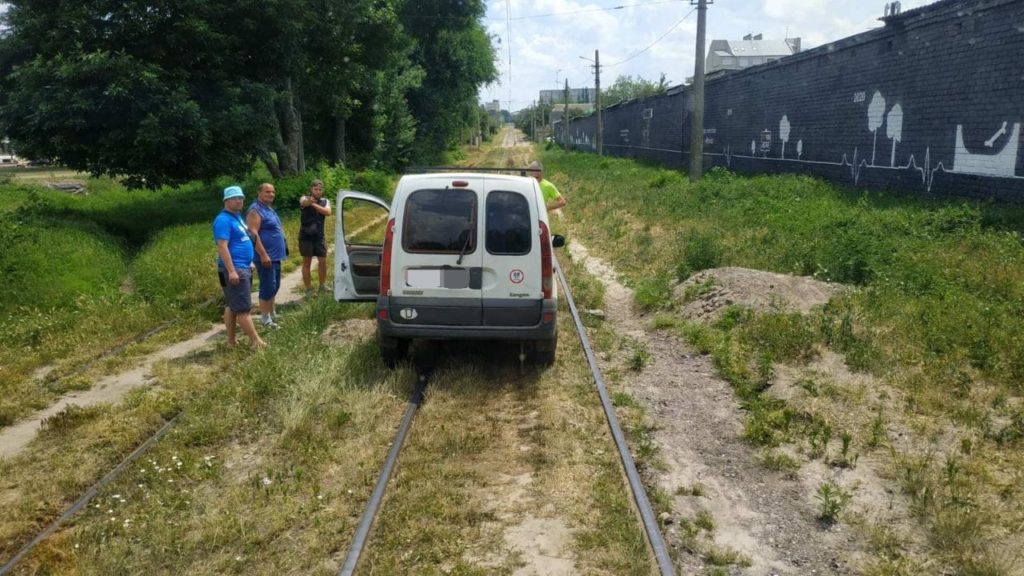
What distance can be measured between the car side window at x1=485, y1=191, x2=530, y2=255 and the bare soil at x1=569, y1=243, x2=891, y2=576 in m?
1.58

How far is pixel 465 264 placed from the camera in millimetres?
6352

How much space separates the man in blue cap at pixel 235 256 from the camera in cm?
703

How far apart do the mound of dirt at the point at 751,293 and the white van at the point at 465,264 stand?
2875 mm

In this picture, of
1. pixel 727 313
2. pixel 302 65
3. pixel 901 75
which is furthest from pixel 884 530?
pixel 302 65

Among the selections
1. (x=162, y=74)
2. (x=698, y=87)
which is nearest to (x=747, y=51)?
(x=698, y=87)

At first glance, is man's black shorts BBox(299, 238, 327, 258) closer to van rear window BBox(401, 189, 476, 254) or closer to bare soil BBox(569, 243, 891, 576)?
van rear window BBox(401, 189, 476, 254)

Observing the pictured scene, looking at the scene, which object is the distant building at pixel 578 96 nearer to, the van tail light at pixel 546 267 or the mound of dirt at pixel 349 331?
the mound of dirt at pixel 349 331

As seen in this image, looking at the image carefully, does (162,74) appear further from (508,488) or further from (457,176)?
(508,488)

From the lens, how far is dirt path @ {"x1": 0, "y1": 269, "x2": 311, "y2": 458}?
556 centimetres

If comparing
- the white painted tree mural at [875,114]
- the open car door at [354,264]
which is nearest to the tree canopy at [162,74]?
the open car door at [354,264]

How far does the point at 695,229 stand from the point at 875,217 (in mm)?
2958

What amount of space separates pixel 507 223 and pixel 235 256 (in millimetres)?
2797

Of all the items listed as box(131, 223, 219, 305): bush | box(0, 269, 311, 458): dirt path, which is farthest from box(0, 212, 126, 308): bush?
box(0, 269, 311, 458): dirt path

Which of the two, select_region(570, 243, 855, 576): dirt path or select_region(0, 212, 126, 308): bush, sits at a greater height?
select_region(0, 212, 126, 308): bush
